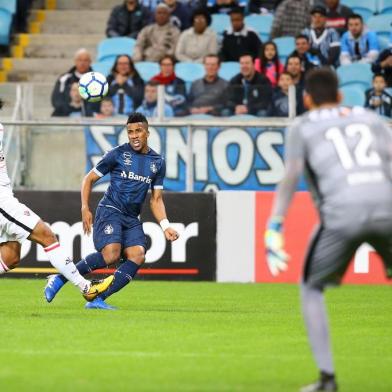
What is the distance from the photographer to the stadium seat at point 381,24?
21109 mm

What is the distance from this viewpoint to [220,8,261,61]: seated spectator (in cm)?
2053

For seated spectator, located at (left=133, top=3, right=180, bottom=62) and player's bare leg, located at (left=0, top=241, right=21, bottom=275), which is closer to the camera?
player's bare leg, located at (left=0, top=241, right=21, bottom=275)

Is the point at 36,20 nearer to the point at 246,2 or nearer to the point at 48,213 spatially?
the point at 246,2

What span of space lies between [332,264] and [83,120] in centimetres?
1077

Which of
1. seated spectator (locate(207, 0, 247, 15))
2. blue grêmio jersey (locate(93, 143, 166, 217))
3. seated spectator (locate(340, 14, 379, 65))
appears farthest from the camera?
seated spectator (locate(207, 0, 247, 15))

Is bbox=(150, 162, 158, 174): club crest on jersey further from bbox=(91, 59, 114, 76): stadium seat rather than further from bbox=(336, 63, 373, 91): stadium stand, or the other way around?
bbox=(91, 59, 114, 76): stadium seat

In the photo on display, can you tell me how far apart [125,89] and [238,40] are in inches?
129

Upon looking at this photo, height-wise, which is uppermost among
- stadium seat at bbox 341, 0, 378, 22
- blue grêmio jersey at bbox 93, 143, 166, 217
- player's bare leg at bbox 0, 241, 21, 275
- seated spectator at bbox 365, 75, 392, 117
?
stadium seat at bbox 341, 0, 378, 22

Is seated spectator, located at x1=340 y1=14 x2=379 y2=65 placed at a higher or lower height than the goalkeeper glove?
higher

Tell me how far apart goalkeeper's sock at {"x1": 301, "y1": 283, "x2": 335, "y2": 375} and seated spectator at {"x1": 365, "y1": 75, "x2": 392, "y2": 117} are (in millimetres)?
10071

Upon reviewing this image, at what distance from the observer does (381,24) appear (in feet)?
69.6

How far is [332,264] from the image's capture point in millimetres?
7379

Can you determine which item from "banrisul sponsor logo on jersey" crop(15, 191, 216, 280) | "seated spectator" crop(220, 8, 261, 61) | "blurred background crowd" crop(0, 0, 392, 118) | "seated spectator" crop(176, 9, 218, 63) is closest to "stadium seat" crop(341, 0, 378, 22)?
"blurred background crowd" crop(0, 0, 392, 118)

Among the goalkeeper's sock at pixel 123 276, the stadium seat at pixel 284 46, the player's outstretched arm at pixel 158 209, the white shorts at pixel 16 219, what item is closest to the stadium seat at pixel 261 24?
the stadium seat at pixel 284 46
